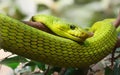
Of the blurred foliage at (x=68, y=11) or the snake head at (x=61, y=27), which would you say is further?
the snake head at (x=61, y=27)

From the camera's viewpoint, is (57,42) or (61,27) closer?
(57,42)

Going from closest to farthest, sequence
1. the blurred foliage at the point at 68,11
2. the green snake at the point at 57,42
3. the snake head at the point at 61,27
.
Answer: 1. the green snake at the point at 57,42
2. the blurred foliage at the point at 68,11
3. the snake head at the point at 61,27

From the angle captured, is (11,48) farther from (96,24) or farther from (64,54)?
(96,24)

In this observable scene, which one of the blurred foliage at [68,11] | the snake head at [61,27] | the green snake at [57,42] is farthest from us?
the snake head at [61,27]

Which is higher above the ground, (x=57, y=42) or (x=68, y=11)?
(x=68, y=11)

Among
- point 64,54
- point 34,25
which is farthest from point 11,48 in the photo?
point 64,54
